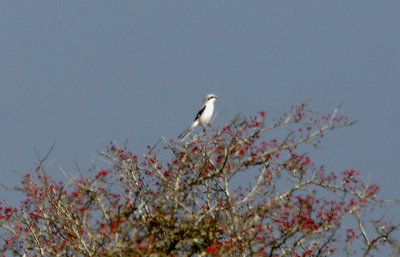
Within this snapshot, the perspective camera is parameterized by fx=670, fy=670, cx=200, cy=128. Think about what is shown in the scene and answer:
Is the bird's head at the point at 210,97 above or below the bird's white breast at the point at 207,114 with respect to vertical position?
above

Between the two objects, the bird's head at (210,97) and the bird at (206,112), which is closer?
the bird at (206,112)

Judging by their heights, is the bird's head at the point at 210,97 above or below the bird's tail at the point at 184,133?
above

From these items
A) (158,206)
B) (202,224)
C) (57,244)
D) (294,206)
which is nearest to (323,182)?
(294,206)

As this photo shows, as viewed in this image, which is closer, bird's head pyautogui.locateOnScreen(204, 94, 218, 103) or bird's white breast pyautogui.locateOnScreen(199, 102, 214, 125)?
bird's white breast pyautogui.locateOnScreen(199, 102, 214, 125)

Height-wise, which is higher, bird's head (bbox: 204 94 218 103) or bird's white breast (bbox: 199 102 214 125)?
bird's head (bbox: 204 94 218 103)

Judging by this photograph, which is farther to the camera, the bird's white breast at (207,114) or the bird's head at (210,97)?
the bird's head at (210,97)

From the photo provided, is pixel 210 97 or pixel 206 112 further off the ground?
pixel 210 97

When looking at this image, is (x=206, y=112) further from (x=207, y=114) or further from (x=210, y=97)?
(x=210, y=97)

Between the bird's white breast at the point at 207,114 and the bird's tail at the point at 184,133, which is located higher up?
the bird's white breast at the point at 207,114

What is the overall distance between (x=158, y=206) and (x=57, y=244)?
3205 mm

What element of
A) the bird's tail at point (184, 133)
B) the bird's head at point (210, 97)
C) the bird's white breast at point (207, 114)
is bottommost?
the bird's tail at point (184, 133)

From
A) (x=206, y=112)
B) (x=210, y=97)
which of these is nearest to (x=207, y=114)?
(x=206, y=112)

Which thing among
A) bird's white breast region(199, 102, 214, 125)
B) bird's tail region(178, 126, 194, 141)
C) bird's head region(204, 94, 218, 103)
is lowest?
bird's tail region(178, 126, 194, 141)

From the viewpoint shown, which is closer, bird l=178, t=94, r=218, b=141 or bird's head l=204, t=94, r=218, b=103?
bird l=178, t=94, r=218, b=141
